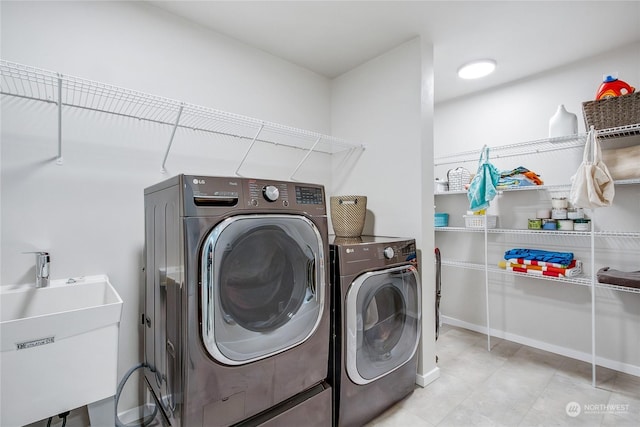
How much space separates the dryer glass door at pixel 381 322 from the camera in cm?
161

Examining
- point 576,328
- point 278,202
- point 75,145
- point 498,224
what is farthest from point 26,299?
point 576,328

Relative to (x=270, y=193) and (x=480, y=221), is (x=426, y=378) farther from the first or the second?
(x=270, y=193)

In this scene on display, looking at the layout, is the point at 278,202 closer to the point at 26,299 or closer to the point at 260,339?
the point at 260,339

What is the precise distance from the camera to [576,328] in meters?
2.49

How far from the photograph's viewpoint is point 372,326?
1.72m

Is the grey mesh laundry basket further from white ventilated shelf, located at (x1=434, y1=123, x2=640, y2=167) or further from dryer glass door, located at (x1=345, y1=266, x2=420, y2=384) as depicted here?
white ventilated shelf, located at (x1=434, y1=123, x2=640, y2=167)

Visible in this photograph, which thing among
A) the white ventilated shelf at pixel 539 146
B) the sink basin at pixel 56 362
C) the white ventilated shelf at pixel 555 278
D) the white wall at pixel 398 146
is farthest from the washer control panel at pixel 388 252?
the white ventilated shelf at pixel 539 146

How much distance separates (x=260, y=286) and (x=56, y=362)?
721 millimetres

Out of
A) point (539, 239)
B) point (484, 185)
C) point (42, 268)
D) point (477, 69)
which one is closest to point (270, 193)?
point (42, 268)

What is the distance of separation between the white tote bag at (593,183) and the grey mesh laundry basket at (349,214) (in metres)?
1.47

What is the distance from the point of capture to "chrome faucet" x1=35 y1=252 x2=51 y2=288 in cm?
133

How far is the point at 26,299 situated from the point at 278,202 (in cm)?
120

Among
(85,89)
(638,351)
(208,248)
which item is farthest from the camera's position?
(638,351)

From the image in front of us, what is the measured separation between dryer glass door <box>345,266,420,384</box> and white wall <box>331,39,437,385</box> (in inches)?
10.6
